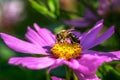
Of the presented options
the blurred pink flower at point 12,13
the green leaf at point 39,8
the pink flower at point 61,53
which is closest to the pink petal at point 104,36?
the pink flower at point 61,53

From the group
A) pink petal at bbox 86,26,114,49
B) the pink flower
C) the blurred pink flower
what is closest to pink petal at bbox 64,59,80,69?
the pink flower

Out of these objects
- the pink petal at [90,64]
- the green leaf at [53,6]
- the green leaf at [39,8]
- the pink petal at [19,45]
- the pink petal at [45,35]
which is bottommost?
the pink petal at [90,64]

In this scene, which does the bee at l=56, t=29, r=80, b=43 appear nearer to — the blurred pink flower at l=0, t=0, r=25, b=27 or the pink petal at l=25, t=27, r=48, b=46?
the pink petal at l=25, t=27, r=48, b=46

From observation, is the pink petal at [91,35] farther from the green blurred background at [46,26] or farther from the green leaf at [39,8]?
the green leaf at [39,8]

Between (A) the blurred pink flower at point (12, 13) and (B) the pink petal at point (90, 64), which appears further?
(A) the blurred pink flower at point (12, 13)

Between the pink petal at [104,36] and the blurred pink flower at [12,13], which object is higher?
the blurred pink flower at [12,13]

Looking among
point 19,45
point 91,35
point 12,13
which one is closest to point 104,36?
point 91,35

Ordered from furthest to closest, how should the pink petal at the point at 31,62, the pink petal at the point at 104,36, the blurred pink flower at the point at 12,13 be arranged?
the blurred pink flower at the point at 12,13 < the pink petal at the point at 104,36 < the pink petal at the point at 31,62

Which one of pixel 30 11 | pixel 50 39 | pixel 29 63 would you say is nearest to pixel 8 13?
pixel 30 11
